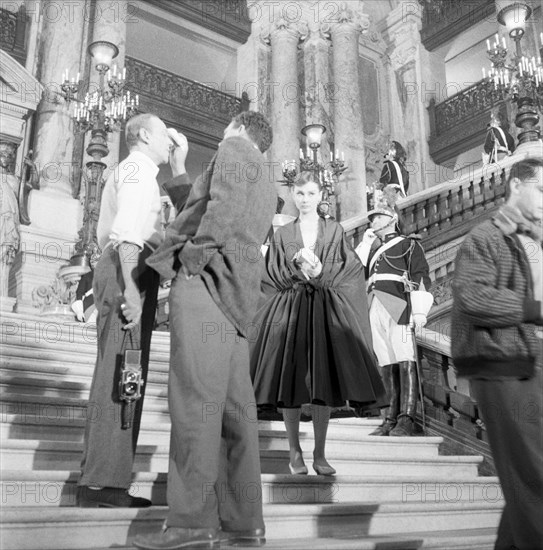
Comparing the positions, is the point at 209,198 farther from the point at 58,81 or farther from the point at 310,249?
the point at 58,81

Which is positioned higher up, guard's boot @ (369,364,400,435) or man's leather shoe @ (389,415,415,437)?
guard's boot @ (369,364,400,435)

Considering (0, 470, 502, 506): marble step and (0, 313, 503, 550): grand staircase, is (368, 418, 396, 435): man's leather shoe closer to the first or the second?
(0, 313, 503, 550): grand staircase

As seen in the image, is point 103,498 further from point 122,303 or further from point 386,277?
point 386,277

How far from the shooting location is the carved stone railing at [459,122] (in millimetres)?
17156

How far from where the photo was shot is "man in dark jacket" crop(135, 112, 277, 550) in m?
2.27

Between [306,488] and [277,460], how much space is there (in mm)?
403

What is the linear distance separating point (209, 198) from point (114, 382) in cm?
79

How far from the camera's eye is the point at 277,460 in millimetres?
3672

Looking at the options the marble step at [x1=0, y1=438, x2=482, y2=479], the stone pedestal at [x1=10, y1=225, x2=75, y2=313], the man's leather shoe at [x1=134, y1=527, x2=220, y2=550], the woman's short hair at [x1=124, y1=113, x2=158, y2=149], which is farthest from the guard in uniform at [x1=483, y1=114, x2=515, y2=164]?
the man's leather shoe at [x1=134, y1=527, x2=220, y2=550]

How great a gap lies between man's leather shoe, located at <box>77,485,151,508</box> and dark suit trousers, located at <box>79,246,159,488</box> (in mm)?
25

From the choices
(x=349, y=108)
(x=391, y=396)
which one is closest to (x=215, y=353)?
(x=391, y=396)

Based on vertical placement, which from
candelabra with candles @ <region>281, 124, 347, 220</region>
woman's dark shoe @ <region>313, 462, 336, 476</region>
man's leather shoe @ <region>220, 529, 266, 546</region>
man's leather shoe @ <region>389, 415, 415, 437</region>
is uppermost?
candelabra with candles @ <region>281, 124, 347, 220</region>

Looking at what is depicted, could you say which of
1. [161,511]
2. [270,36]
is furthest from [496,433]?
[270,36]

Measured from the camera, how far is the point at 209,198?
2598 millimetres
